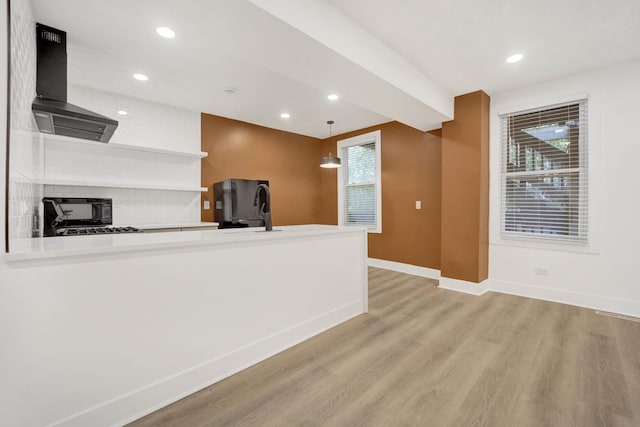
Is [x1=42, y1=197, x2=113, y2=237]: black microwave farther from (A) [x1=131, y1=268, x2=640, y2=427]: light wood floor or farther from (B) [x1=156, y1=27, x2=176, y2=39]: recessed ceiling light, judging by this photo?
(A) [x1=131, y1=268, x2=640, y2=427]: light wood floor

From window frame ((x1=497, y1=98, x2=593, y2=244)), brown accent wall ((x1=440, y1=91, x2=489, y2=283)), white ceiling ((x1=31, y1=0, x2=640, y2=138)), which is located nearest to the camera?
white ceiling ((x1=31, y1=0, x2=640, y2=138))

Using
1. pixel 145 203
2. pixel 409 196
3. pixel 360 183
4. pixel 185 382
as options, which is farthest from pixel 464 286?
pixel 145 203

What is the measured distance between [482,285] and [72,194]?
5488 mm

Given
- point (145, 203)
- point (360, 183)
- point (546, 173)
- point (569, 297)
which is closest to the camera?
point (569, 297)

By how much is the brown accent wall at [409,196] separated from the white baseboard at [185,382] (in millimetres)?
2802

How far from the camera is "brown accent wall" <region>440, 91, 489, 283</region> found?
3.71 m

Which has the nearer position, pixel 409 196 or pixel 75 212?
pixel 75 212

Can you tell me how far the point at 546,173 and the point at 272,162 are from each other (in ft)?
14.2

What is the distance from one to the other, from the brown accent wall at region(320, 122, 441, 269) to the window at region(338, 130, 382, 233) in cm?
13

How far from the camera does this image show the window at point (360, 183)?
17.6ft

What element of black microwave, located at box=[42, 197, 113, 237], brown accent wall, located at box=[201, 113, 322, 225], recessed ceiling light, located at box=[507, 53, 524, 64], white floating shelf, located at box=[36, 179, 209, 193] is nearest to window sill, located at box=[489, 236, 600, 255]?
recessed ceiling light, located at box=[507, 53, 524, 64]

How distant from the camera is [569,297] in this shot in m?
3.37

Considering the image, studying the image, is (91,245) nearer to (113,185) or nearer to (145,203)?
(113,185)

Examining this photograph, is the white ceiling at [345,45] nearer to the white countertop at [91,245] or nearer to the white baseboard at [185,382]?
the white countertop at [91,245]
